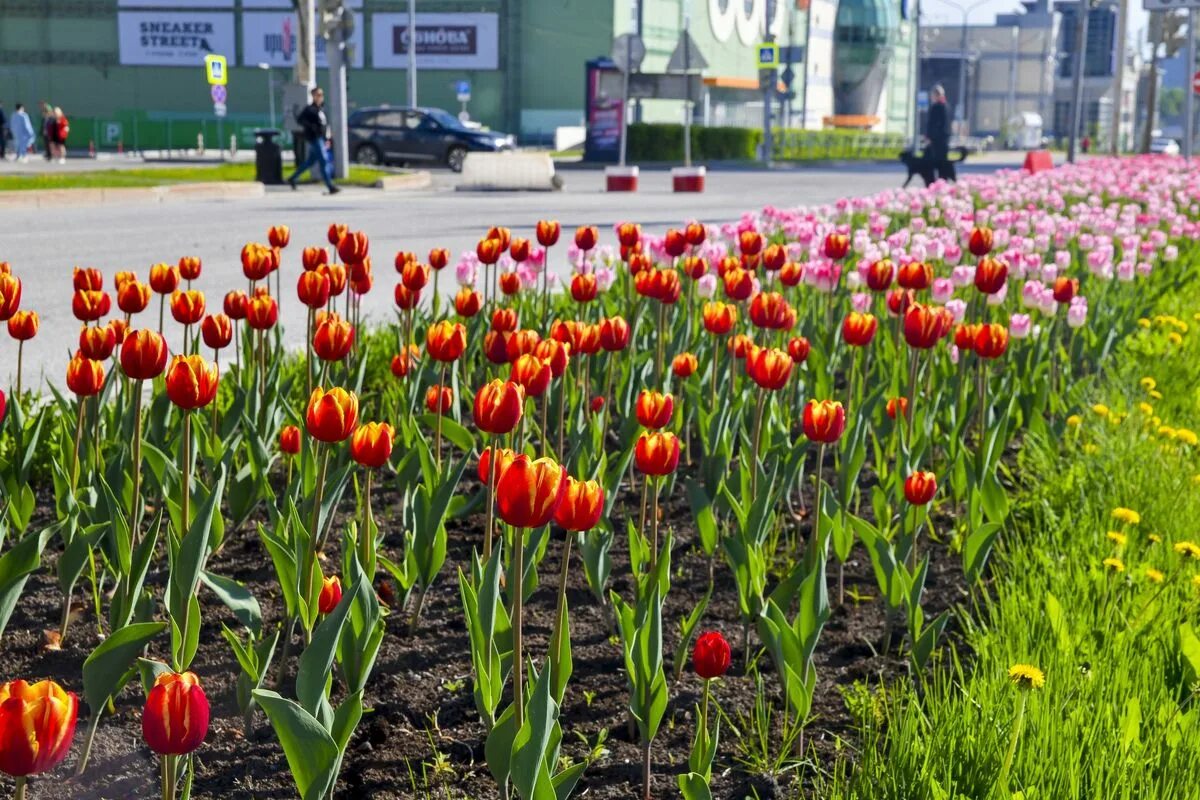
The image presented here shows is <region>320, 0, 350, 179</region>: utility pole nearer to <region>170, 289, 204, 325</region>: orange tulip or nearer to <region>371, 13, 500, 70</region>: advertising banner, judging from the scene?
<region>170, 289, 204, 325</region>: orange tulip

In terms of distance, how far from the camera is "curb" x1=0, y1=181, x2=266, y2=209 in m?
18.6

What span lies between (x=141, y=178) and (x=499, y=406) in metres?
22.8

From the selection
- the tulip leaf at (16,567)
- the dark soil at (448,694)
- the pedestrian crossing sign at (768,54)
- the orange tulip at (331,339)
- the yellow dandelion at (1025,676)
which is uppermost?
the pedestrian crossing sign at (768,54)

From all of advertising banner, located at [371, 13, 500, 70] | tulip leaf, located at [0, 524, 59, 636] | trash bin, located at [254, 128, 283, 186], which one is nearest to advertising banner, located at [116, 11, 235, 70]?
advertising banner, located at [371, 13, 500, 70]

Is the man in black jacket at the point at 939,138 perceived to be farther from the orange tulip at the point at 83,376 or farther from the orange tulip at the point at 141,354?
the orange tulip at the point at 141,354

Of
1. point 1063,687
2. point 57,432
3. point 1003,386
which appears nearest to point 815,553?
point 1063,687

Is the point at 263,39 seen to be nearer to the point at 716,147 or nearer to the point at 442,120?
the point at 716,147

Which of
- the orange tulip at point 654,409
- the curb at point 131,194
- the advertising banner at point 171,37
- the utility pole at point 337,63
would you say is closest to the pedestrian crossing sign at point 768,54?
the utility pole at point 337,63

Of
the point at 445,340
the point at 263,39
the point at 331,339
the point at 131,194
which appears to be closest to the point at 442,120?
the point at 131,194

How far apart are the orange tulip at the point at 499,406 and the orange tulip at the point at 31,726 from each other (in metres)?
1.06

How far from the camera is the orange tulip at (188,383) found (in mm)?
2590

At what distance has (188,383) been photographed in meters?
2.59

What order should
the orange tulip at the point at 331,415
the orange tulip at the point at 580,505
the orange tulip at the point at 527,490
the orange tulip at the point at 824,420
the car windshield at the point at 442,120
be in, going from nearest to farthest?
the orange tulip at the point at 527,490
the orange tulip at the point at 580,505
the orange tulip at the point at 331,415
the orange tulip at the point at 824,420
the car windshield at the point at 442,120

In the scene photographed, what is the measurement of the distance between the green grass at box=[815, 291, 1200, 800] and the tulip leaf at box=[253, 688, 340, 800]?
0.74 metres
